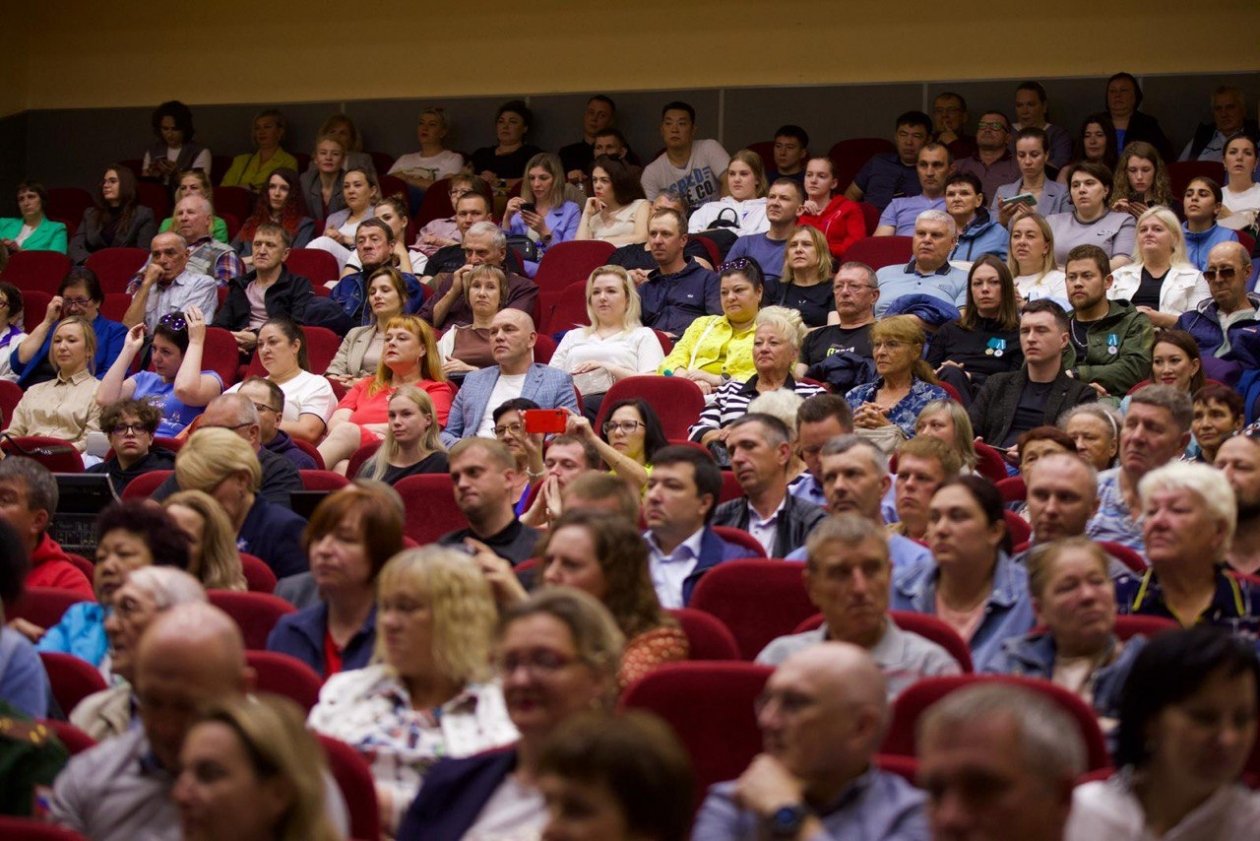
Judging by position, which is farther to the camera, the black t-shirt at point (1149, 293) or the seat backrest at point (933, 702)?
the black t-shirt at point (1149, 293)

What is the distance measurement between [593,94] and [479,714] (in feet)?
20.6

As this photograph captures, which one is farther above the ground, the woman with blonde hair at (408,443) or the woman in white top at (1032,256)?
the woman in white top at (1032,256)

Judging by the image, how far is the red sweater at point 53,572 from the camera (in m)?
3.60

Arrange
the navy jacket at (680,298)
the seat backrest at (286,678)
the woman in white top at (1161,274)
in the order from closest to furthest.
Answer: the seat backrest at (286,678) < the woman in white top at (1161,274) < the navy jacket at (680,298)

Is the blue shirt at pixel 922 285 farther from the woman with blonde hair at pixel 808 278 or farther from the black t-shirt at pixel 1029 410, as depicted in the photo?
the black t-shirt at pixel 1029 410

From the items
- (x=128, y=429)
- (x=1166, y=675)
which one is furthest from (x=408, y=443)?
(x=1166, y=675)

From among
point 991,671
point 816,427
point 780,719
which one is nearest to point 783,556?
point 816,427

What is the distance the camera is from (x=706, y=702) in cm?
249

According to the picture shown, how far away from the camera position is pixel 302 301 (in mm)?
6680

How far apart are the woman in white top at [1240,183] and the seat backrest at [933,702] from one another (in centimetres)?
454

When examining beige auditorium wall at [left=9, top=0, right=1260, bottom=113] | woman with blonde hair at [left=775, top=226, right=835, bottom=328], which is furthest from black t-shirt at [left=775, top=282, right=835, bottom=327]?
beige auditorium wall at [left=9, top=0, right=1260, bottom=113]

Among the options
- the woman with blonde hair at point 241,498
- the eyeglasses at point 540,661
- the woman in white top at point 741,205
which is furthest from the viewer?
the woman in white top at point 741,205

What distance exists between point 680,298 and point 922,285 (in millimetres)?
893

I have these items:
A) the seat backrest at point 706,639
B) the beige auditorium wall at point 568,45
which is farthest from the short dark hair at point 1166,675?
the beige auditorium wall at point 568,45
